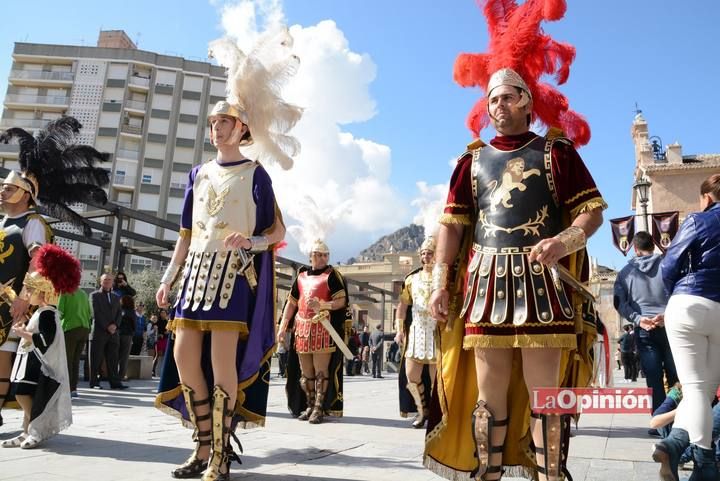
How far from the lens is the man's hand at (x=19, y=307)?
4230 mm

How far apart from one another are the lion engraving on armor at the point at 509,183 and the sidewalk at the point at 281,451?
1.72 m

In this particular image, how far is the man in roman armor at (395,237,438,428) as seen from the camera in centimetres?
658

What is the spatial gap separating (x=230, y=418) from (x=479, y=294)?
169 cm

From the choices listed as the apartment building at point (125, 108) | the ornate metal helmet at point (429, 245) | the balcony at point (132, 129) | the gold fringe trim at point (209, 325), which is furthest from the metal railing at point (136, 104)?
the gold fringe trim at point (209, 325)

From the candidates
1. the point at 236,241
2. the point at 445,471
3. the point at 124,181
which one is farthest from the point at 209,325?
the point at 124,181

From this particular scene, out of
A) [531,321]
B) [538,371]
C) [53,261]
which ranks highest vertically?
[53,261]

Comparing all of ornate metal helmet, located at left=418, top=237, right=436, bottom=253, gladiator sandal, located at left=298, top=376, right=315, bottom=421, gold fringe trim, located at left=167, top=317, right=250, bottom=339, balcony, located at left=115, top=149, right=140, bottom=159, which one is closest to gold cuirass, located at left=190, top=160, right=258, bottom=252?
gold fringe trim, located at left=167, top=317, right=250, bottom=339

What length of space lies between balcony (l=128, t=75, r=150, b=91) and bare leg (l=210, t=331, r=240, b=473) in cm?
5537

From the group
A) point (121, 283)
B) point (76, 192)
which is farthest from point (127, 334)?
point (76, 192)

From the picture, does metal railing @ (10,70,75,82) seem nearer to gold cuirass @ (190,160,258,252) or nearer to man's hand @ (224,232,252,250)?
gold cuirass @ (190,160,258,252)

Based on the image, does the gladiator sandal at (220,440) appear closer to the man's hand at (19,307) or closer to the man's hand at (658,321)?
the man's hand at (19,307)

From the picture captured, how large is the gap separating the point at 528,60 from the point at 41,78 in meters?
60.1

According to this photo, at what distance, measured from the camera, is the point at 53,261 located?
173 inches

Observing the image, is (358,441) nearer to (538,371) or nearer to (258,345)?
(258,345)
